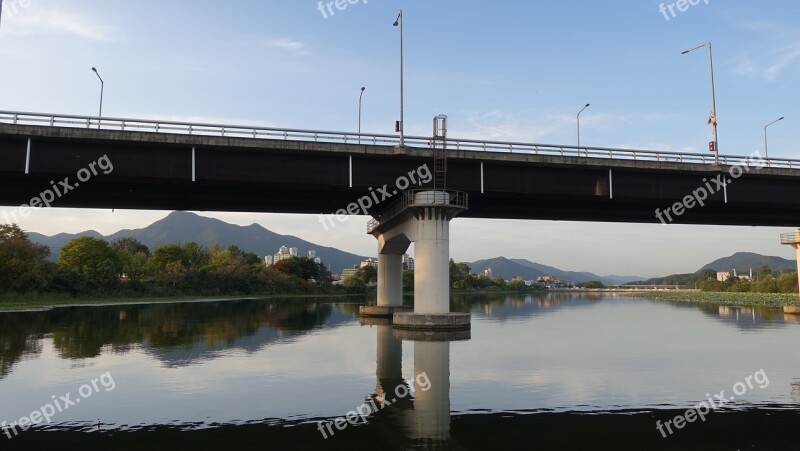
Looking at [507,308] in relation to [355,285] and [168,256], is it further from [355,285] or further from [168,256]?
[168,256]

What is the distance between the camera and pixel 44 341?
3697cm

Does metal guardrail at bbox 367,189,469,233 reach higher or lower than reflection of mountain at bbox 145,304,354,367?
higher

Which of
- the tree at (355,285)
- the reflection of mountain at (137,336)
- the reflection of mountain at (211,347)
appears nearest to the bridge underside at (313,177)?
the reflection of mountain at (137,336)

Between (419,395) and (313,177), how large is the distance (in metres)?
23.9

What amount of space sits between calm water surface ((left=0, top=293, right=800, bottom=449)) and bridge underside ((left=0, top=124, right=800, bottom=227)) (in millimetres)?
10872

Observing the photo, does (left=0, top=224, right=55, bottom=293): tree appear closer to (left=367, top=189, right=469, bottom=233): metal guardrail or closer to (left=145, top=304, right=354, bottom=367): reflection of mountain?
(left=145, top=304, right=354, bottom=367): reflection of mountain

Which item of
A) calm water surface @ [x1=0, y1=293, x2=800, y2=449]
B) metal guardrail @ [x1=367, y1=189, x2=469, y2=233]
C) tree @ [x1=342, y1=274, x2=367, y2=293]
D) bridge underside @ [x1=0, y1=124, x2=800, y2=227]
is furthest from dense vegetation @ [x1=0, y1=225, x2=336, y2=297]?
metal guardrail @ [x1=367, y1=189, x2=469, y2=233]

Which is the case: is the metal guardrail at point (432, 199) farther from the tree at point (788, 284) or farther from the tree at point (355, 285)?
the tree at point (355, 285)

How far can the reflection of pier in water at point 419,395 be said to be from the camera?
1574 cm

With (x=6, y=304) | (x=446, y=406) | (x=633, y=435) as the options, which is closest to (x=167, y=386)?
(x=446, y=406)

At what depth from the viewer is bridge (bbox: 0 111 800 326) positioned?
1462 inches

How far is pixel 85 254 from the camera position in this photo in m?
127

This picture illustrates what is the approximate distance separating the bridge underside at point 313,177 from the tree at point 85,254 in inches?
3350

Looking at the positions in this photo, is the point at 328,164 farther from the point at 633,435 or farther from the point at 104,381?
the point at 633,435
